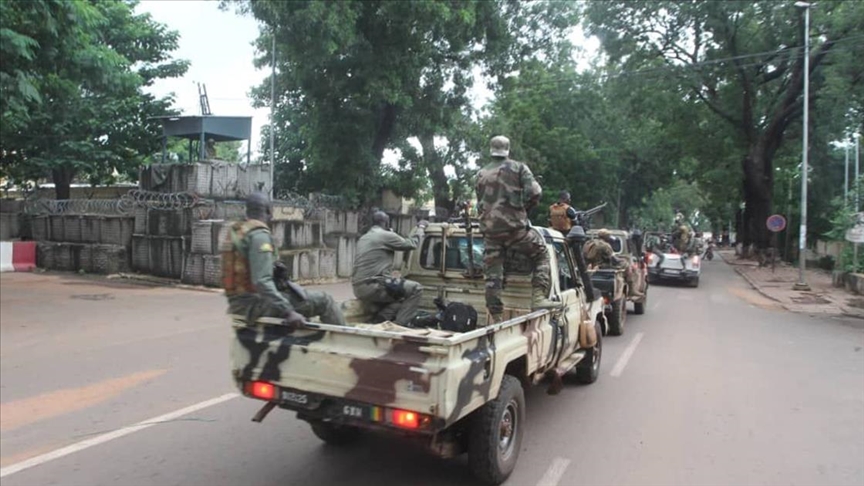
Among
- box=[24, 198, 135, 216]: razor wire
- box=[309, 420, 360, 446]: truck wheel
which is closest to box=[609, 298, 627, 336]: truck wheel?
box=[309, 420, 360, 446]: truck wheel

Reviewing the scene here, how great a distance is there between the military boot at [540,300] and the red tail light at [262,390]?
2.43m

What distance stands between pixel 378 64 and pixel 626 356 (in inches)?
497

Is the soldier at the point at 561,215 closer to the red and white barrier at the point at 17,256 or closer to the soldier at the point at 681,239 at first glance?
the soldier at the point at 681,239

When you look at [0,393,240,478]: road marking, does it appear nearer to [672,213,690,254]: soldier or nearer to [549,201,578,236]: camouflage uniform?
[549,201,578,236]: camouflage uniform

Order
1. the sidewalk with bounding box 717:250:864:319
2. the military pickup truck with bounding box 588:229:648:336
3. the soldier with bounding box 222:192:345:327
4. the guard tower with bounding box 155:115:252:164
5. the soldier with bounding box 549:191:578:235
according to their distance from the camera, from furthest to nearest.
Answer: the guard tower with bounding box 155:115:252:164 → the sidewalk with bounding box 717:250:864:319 → the military pickup truck with bounding box 588:229:648:336 → the soldier with bounding box 549:191:578:235 → the soldier with bounding box 222:192:345:327

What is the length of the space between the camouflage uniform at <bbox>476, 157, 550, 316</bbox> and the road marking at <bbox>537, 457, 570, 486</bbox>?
4.62 feet

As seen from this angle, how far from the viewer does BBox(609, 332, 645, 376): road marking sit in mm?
7812

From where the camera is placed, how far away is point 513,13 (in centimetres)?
2266

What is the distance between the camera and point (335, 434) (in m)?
4.93

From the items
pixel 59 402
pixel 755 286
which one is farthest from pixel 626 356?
pixel 755 286

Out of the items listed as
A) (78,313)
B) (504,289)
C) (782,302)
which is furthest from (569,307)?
(782,302)

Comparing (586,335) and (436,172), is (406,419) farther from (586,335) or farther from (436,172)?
(436,172)

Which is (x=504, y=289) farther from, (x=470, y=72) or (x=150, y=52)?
(x=150, y=52)

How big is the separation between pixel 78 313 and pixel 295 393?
29.4 feet
